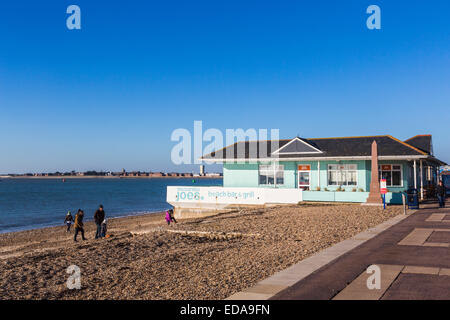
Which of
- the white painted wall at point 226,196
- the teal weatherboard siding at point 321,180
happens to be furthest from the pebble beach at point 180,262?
the white painted wall at point 226,196

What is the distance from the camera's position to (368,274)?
7.88 m

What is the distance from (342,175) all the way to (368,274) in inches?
906

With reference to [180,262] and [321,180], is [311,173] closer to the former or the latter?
[321,180]

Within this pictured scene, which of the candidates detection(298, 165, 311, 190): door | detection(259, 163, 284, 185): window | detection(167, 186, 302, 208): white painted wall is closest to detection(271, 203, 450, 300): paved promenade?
detection(167, 186, 302, 208): white painted wall

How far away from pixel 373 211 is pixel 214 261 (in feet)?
45.1

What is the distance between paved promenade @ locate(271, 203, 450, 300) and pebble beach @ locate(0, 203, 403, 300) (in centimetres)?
114

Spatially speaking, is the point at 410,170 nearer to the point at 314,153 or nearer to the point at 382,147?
the point at 382,147

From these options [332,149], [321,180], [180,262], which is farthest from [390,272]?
[332,149]

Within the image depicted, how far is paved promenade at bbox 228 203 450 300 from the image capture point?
6.61 metres

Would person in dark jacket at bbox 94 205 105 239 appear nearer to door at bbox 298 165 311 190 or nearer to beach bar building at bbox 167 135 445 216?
beach bar building at bbox 167 135 445 216

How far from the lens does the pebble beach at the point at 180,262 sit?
7.82m

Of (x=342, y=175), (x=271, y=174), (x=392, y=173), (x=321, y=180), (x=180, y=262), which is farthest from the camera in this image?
(x=271, y=174)

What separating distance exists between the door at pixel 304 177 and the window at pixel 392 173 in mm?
5428
